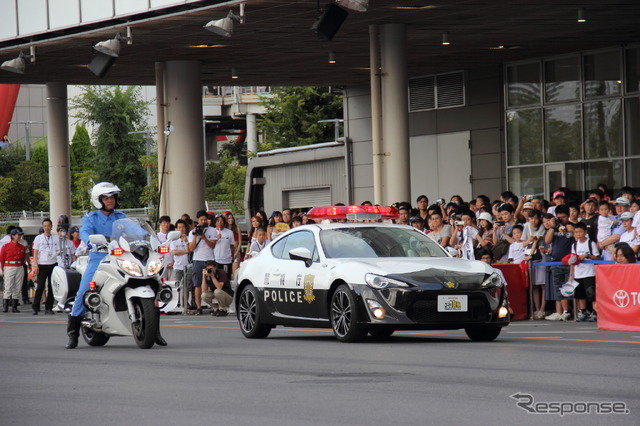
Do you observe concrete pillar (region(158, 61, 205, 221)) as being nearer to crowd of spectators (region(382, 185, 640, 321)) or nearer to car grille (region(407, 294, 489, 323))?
crowd of spectators (region(382, 185, 640, 321))

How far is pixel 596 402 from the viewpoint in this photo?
886 cm

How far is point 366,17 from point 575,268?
31.3ft

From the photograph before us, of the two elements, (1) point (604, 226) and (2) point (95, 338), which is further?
(1) point (604, 226)

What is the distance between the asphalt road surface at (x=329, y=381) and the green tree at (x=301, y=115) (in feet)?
192

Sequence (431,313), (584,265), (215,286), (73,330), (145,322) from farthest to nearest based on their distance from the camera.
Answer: (215,286) → (584,265) → (73,330) → (145,322) → (431,313)

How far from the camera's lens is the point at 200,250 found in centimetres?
2511

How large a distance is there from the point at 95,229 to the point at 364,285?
10.7ft

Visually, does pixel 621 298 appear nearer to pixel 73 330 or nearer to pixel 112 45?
pixel 73 330

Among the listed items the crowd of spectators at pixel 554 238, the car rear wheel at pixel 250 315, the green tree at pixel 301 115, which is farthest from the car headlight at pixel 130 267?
the green tree at pixel 301 115

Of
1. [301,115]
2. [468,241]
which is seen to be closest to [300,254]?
[468,241]

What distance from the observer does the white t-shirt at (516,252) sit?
20625 mm

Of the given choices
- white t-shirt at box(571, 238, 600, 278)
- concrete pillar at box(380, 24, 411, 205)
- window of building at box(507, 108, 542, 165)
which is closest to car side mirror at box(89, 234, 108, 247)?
white t-shirt at box(571, 238, 600, 278)

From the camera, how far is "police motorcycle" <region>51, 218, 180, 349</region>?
1456cm

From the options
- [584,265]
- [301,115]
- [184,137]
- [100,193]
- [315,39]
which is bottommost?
[584,265]
